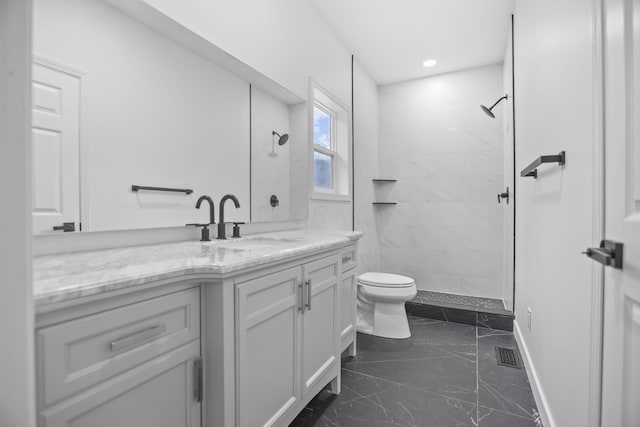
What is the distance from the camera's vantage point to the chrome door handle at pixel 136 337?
28.6 inches

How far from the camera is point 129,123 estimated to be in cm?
122

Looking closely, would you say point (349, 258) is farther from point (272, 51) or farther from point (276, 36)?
point (276, 36)

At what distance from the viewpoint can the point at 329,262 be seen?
1580mm

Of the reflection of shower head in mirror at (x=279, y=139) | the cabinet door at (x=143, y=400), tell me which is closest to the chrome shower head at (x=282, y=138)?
the reflection of shower head in mirror at (x=279, y=139)

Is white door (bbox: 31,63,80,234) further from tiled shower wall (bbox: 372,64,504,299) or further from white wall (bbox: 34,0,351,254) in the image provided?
tiled shower wall (bbox: 372,64,504,299)

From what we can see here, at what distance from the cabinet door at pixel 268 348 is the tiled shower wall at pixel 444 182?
8.45 feet

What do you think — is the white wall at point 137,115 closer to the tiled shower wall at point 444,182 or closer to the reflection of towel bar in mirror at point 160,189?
the reflection of towel bar in mirror at point 160,189

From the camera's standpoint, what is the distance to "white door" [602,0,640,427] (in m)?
0.67

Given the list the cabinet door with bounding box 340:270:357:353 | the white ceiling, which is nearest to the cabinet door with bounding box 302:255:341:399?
the cabinet door with bounding box 340:270:357:353

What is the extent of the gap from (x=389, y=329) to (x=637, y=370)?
1.99 m

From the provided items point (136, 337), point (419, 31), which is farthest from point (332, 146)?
point (136, 337)

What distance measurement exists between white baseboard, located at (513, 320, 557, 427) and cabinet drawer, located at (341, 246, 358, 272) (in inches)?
45.3

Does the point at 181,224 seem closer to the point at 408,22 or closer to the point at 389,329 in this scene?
the point at 389,329

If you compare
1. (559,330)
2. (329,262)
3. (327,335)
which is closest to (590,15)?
(559,330)
